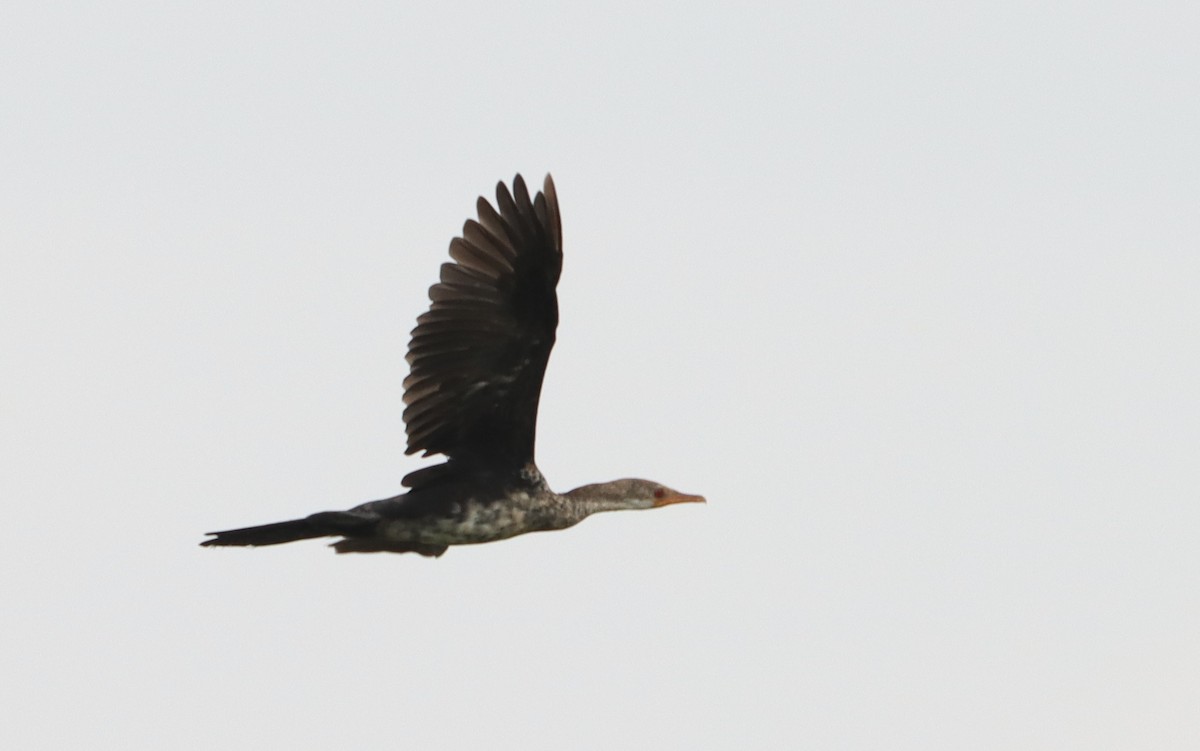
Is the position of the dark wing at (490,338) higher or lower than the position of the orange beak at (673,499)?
higher

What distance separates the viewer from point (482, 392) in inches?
444

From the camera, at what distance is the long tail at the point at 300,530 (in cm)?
1005

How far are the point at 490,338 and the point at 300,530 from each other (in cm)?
A: 184

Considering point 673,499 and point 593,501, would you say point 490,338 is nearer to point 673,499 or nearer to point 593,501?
point 593,501

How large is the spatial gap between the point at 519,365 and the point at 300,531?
6.11ft

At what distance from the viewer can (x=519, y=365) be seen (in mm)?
11125

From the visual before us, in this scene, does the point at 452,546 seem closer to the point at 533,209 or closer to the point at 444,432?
the point at 444,432

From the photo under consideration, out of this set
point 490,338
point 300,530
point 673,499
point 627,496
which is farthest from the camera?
point 673,499

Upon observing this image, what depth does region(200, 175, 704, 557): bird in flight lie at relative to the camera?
35.7 ft

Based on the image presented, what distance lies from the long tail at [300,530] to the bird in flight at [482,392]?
0.03 metres

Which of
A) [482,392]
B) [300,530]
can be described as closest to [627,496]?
[482,392]

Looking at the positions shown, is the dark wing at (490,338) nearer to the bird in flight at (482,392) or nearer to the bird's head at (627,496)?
the bird in flight at (482,392)

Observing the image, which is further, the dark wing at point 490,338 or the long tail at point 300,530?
the dark wing at point 490,338

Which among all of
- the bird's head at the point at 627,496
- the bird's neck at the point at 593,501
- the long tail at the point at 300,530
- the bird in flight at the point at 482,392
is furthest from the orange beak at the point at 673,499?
the long tail at the point at 300,530
